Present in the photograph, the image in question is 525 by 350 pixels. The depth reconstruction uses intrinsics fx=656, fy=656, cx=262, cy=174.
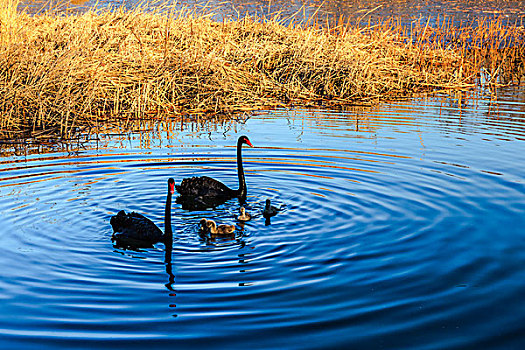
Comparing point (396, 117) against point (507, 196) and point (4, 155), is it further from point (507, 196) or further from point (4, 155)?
point (4, 155)

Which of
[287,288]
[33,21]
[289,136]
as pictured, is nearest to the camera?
[287,288]

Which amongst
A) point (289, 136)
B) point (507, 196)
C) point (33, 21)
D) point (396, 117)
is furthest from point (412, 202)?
point (33, 21)

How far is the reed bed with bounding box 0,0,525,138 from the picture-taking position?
577 inches

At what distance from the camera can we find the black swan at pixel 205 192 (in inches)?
366

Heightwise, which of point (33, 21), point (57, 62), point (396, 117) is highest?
point (33, 21)

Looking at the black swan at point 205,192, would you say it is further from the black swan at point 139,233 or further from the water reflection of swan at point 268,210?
the black swan at point 139,233

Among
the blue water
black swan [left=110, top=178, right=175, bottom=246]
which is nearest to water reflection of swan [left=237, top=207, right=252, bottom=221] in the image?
the blue water

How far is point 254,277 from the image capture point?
6211 mm

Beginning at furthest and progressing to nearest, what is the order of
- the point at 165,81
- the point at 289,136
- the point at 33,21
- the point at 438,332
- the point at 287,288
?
1. the point at 33,21
2. the point at 165,81
3. the point at 289,136
4. the point at 287,288
5. the point at 438,332

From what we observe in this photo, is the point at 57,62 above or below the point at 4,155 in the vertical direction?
above

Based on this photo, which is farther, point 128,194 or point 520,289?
point 128,194

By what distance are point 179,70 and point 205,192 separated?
28.0 ft

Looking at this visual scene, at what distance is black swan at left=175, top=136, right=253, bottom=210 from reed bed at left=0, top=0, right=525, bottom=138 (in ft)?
17.6

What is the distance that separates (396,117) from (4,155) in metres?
8.53
